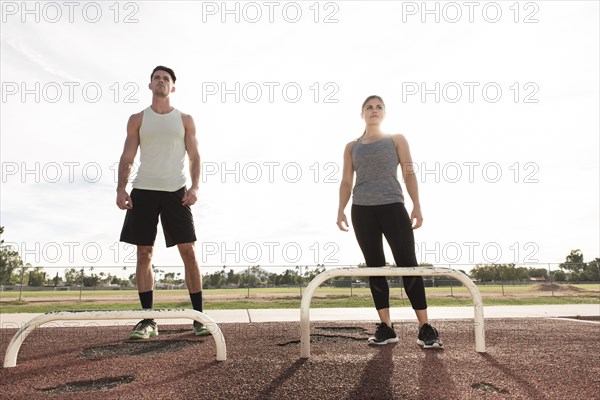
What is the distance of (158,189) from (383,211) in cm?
187

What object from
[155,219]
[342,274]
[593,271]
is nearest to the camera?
[342,274]

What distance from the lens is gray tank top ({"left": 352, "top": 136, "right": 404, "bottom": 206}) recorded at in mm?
3377

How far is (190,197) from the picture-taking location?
12.3ft

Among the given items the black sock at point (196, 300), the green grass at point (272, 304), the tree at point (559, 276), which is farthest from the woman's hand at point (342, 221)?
the tree at point (559, 276)

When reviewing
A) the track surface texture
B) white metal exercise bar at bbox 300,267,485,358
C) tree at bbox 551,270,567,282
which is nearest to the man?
the track surface texture

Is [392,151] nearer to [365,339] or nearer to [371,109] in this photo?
[371,109]

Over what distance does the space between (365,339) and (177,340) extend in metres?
1.59

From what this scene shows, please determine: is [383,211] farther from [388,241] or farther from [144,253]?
[144,253]

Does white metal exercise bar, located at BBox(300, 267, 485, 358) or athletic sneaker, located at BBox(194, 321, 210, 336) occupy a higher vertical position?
white metal exercise bar, located at BBox(300, 267, 485, 358)

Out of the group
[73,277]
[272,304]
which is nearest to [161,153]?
[272,304]

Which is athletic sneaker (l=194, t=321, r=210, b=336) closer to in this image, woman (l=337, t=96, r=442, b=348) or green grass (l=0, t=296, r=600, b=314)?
woman (l=337, t=96, r=442, b=348)

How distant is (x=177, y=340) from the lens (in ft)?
11.7

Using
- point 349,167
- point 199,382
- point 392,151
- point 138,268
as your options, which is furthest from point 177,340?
point 392,151

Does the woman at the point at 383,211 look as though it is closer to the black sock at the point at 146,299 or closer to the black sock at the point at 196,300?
the black sock at the point at 196,300
